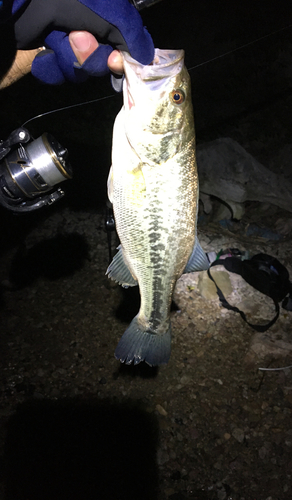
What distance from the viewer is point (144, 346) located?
1907mm

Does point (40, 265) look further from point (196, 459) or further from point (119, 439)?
point (196, 459)

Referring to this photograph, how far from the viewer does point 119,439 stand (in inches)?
102

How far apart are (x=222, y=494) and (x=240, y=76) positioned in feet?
22.1

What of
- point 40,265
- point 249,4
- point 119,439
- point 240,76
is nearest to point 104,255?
point 40,265

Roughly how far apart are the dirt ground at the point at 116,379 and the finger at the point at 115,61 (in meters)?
2.85

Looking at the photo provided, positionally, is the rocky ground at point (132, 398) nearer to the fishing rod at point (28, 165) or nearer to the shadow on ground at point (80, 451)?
the shadow on ground at point (80, 451)

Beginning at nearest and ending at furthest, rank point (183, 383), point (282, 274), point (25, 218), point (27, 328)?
point (183, 383), point (27, 328), point (282, 274), point (25, 218)

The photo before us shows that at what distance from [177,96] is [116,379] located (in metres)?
2.81

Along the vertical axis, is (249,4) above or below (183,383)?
above

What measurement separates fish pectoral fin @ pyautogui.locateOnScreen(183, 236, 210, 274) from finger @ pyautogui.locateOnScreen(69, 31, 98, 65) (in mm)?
1349

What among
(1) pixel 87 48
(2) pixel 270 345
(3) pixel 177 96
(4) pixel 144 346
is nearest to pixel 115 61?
(1) pixel 87 48

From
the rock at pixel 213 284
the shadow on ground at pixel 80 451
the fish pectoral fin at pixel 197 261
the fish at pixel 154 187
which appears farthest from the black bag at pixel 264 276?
the fish at pixel 154 187

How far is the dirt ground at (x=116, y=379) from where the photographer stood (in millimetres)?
2402

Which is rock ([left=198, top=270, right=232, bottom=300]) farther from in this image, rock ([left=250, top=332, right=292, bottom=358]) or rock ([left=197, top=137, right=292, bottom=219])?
rock ([left=197, top=137, right=292, bottom=219])
